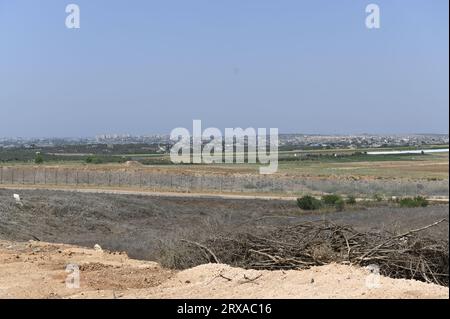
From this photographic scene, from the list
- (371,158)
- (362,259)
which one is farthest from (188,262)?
(371,158)

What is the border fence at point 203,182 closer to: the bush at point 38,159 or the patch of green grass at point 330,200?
the patch of green grass at point 330,200

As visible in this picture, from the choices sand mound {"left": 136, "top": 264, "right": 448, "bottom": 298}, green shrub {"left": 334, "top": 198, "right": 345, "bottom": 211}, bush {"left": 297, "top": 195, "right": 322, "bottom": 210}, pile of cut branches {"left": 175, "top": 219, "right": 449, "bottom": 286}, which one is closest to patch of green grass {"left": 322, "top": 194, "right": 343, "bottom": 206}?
green shrub {"left": 334, "top": 198, "right": 345, "bottom": 211}

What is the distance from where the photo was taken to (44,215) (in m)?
32.8

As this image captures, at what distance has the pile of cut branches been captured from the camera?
1114 centimetres

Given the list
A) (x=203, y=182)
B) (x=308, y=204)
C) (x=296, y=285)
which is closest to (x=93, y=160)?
(x=203, y=182)

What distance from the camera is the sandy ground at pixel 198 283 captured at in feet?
28.6

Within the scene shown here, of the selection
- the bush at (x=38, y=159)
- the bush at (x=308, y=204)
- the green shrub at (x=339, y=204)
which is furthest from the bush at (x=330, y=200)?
the bush at (x=38, y=159)

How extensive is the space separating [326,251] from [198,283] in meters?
2.54

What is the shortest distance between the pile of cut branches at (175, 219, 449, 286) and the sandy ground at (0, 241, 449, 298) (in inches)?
36.2

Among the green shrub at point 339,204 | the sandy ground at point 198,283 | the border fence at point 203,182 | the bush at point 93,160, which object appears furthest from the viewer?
the bush at point 93,160

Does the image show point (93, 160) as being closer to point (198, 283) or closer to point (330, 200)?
point (330, 200)

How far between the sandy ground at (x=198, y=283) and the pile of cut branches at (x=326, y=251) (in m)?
0.92

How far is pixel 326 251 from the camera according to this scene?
36.9 feet

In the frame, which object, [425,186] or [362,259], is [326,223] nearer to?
[362,259]
